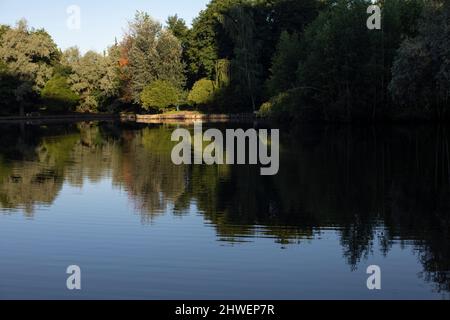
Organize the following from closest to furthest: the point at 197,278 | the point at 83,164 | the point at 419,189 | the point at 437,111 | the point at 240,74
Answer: the point at 197,278, the point at 419,189, the point at 83,164, the point at 437,111, the point at 240,74

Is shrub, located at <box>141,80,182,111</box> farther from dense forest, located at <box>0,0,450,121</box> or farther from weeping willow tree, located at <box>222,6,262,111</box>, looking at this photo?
weeping willow tree, located at <box>222,6,262,111</box>

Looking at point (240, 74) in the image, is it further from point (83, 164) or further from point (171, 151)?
point (83, 164)

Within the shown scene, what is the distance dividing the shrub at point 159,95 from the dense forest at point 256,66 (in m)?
0.13

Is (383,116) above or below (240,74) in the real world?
below

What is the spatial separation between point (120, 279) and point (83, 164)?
1688 cm

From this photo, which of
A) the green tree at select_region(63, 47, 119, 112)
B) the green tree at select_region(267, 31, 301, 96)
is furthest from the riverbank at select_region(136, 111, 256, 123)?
the green tree at select_region(267, 31, 301, 96)

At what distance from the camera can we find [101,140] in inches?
1555

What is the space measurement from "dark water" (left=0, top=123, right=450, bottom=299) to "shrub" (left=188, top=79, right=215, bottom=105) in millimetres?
47930

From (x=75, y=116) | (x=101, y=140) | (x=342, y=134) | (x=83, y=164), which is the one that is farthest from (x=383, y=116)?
(x=75, y=116)

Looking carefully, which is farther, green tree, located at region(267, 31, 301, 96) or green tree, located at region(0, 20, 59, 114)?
green tree, located at region(0, 20, 59, 114)

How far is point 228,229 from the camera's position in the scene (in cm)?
1286

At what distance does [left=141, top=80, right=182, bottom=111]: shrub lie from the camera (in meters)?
73.0
